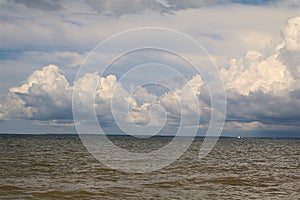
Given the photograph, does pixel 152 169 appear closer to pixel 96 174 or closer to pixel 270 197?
pixel 96 174

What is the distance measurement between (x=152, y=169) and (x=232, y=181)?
1062 cm

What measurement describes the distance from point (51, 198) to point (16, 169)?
16.6 m

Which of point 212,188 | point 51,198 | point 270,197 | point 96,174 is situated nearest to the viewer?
point 51,198

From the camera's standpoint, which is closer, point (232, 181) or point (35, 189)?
point (35, 189)

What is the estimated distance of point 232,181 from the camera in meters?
36.3

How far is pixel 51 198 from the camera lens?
26.6 m

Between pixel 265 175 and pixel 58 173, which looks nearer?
pixel 58 173

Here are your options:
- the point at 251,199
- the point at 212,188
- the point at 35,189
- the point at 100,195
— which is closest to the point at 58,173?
the point at 35,189

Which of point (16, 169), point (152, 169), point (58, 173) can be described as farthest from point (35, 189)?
point (152, 169)

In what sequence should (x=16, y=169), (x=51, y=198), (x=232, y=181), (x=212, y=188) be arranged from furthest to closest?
(x=16, y=169), (x=232, y=181), (x=212, y=188), (x=51, y=198)

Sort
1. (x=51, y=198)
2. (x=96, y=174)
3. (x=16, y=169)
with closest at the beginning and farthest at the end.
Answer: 1. (x=51, y=198)
2. (x=96, y=174)
3. (x=16, y=169)

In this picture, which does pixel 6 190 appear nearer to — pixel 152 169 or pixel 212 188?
pixel 212 188

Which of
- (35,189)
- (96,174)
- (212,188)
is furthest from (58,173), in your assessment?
(212,188)

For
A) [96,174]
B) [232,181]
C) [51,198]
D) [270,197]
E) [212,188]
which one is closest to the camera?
[51,198]
